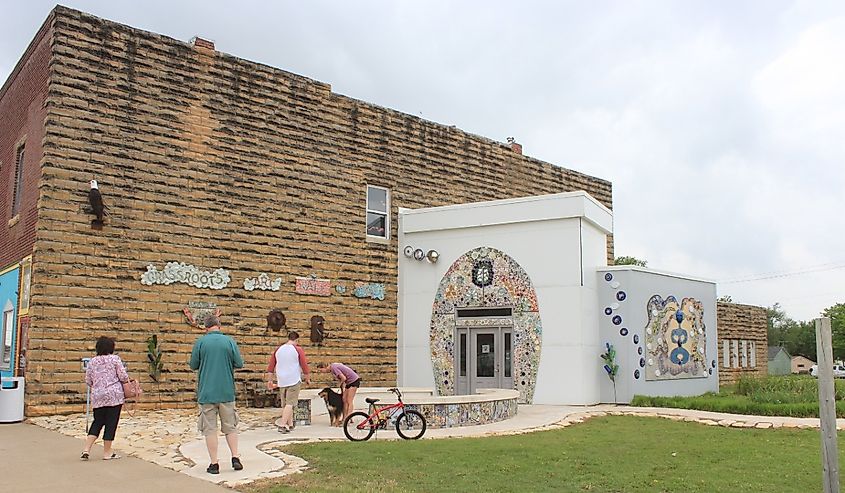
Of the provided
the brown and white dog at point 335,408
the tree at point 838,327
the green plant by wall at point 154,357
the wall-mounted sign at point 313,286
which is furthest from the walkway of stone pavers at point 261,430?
the tree at point 838,327

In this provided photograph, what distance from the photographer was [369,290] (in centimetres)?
2045

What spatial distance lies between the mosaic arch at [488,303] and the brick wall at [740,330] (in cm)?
1348

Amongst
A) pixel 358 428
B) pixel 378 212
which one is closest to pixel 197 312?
pixel 378 212

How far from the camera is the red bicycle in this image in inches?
467

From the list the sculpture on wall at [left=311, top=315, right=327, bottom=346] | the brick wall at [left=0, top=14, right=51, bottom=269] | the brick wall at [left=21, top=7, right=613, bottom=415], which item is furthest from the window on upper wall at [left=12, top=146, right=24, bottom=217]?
the sculpture on wall at [left=311, top=315, right=327, bottom=346]

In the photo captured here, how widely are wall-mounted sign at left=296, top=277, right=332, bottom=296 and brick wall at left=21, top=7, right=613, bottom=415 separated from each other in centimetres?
17

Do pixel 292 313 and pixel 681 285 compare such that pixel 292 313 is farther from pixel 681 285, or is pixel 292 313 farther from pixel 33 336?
pixel 681 285

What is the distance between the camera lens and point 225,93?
18094 millimetres

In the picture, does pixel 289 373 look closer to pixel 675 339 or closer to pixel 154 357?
pixel 154 357

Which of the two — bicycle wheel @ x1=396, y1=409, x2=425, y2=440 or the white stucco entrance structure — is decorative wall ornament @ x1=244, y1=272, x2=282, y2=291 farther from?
bicycle wheel @ x1=396, y1=409, x2=425, y2=440

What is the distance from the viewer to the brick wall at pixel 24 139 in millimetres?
16078

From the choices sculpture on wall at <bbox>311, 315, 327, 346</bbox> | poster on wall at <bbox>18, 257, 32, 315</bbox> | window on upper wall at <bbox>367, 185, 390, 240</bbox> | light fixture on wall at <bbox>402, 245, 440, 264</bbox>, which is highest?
window on upper wall at <bbox>367, 185, 390, 240</bbox>

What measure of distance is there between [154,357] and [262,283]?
120 inches

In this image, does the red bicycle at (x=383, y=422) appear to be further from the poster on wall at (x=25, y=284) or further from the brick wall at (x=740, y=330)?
the brick wall at (x=740, y=330)
